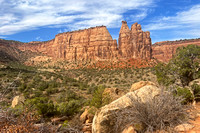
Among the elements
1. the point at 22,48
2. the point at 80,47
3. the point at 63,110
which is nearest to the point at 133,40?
the point at 80,47

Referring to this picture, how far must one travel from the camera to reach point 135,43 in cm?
6712

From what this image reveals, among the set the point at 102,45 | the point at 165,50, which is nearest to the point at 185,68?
the point at 102,45

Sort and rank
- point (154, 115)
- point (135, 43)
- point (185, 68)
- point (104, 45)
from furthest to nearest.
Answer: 1. point (104, 45)
2. point (135, 43)
3. point (185, 68)
4. point (154, 115)

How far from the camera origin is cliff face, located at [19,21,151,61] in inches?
2638

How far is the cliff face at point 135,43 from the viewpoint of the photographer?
66.1 meters

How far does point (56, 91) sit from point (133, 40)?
57.5 m

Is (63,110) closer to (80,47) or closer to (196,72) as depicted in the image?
(196,72)

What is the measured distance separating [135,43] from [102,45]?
17.1m

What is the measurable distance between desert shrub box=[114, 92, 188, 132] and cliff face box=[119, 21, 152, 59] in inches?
2506

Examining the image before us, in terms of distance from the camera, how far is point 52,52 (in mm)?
95438

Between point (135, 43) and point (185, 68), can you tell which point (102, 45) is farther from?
point (185, 68)

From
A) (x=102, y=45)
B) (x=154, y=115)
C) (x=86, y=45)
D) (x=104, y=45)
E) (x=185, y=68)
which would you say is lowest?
(x=154, y=115)

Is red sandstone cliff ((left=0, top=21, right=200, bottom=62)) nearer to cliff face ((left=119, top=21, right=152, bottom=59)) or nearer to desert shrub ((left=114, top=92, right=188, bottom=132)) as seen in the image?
cliff face ((left=119, top=21, right=152, bottom=59))

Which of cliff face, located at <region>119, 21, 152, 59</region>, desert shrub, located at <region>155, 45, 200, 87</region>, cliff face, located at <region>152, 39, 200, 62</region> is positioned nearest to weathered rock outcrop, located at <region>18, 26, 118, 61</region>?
cliff face, located at <region>119, 21, 152, 59</region>
